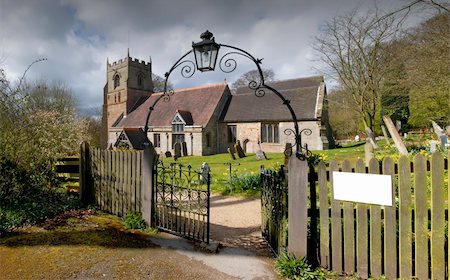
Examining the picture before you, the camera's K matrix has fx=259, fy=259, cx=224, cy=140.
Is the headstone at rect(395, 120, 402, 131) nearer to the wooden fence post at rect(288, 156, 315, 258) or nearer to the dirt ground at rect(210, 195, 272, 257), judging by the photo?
the dirt ground at rect(210, 195, 272, 257)

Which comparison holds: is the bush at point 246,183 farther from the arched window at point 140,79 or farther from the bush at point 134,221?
the arched window at point 140,79

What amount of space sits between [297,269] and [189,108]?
27.7 m

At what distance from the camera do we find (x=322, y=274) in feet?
12.4

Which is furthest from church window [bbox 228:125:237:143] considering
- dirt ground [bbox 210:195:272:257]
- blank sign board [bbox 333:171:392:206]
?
blank sign board [bbox 333:171:392:206]

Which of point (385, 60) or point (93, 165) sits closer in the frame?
point (93, 165)

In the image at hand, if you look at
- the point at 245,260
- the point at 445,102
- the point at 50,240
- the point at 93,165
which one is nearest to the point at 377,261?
the point at 245,260

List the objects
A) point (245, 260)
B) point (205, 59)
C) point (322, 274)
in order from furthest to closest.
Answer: point (205, 59)
point (245, 260)
point (322, 274)

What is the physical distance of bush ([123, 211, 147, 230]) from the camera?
5.65 m

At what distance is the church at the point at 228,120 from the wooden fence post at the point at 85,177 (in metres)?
17.1

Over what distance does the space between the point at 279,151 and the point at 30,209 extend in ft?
73.9

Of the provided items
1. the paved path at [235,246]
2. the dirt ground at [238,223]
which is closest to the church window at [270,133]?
the dirt ground at [238,223]

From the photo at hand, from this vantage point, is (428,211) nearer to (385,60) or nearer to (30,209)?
(30,209)

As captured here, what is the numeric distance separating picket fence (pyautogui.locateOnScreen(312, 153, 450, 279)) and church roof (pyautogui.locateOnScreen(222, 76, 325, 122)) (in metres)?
20.5

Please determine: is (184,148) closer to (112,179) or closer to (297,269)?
(112,179)
